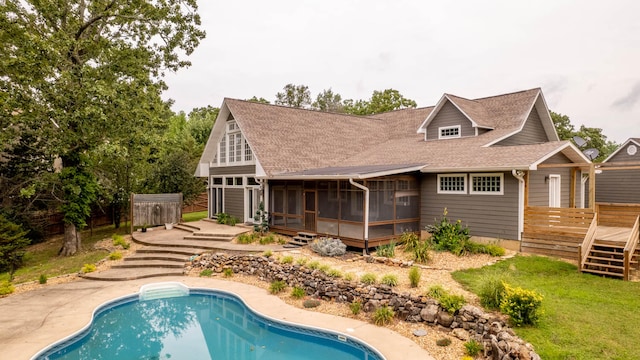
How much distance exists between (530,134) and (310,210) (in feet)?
38.5

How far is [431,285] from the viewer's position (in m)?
9.28

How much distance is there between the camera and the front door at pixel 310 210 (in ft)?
50.3

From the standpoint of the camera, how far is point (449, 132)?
19.0 m

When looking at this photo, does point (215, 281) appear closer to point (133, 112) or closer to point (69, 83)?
point (133, 112)

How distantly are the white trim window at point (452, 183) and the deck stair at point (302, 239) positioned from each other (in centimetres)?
549

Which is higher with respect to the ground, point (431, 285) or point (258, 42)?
point (258, 42)

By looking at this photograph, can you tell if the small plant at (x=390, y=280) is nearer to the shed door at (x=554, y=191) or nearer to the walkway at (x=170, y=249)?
the walkway at (x=170, y=249)

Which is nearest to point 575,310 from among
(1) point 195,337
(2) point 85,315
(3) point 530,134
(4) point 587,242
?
(4) point 587,242

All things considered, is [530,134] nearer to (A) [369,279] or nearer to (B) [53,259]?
(A) [369,279]

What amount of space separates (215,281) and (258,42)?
1493 cm

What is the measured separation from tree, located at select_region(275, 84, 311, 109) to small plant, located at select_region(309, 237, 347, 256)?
42.8 meters

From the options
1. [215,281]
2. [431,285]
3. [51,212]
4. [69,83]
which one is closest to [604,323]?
[431,285]

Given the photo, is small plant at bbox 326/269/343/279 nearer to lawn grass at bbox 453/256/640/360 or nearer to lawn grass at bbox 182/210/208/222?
lawn grass at bbox 453/256/640/360

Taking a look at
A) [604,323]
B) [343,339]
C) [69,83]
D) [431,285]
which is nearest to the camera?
[604,323]
